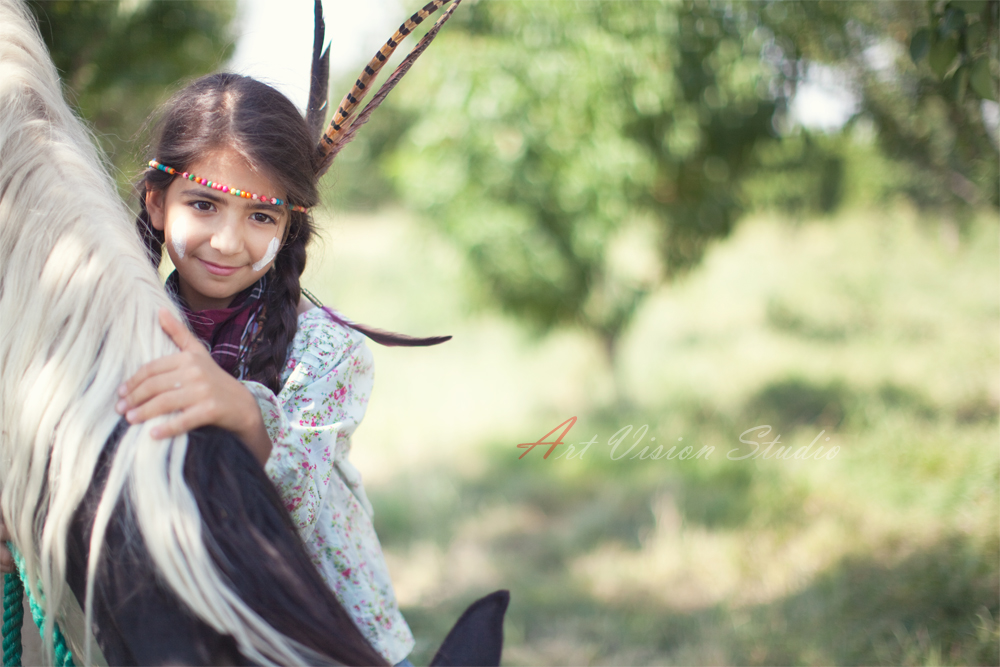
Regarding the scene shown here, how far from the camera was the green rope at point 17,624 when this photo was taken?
1168 mm

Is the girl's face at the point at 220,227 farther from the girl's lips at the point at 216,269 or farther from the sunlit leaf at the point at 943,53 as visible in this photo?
the sunlit leaf at the point at 943,53

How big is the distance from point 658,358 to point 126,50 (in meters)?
6.75

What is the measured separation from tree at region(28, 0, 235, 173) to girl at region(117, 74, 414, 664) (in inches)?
35.6

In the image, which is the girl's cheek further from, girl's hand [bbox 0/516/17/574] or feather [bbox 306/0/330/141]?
girl's hand [bbox 0/516/17/574]

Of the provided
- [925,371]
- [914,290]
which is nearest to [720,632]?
[925,371]

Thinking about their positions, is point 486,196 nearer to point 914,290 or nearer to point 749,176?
point 749,176

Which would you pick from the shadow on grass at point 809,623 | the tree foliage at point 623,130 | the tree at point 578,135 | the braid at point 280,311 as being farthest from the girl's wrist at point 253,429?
the tree at point 578,135

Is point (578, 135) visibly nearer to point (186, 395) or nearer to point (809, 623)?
point (809, 623)

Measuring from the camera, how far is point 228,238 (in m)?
1.46

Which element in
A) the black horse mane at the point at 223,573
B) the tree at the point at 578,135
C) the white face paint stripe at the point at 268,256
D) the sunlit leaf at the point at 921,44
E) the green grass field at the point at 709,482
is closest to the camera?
the black horse mane at the point at 223,573

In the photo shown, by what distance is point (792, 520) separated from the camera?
176 inches

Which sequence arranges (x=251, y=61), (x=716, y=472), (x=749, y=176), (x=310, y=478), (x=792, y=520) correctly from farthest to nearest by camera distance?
1. (x=749, y=176)
2. (x=716, y=472)
3. (x=792, y=520)
4. (x=251, y=61)
5. (x=310, y=478)

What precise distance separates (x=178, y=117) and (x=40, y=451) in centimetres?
83

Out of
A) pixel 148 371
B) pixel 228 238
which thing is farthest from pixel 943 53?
pixel 148 371
